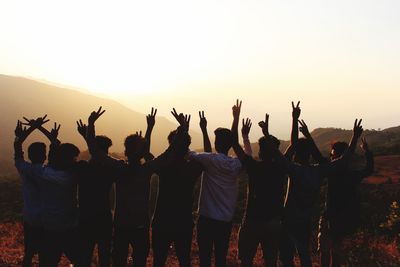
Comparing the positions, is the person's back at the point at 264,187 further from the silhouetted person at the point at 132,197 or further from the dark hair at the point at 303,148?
the silhouetted person at the point at 132,197

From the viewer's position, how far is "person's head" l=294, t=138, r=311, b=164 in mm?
6449

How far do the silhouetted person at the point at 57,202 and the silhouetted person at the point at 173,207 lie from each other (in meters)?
1.10

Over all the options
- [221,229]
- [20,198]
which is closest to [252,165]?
[221,229]

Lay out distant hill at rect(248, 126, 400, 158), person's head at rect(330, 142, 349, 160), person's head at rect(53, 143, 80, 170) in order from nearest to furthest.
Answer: person's head at rect(53, 143, 80, 170), person's head at rect(330, 142, 349, 160), distant hill at rect(248, 126, 400, 158)

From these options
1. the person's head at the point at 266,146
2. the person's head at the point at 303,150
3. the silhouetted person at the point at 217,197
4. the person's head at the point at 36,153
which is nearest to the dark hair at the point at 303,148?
the person's head at the point at 303,150

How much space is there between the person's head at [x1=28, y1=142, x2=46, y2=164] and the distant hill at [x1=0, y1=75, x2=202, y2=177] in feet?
334

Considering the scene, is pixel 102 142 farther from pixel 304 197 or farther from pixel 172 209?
pixel 304 197

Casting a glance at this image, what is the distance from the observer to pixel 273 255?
6363 millimetres

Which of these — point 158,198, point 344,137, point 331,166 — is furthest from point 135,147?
point 344,137

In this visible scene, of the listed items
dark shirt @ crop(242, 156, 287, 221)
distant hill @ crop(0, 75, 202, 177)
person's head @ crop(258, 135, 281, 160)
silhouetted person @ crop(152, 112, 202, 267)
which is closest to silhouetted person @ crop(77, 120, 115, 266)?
silhouetted person @ crop(152, 112, 202, 267)

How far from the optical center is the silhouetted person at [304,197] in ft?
20.5

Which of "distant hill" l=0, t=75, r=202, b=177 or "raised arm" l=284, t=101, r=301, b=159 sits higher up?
"raised arm" l=284, t=101, r=301, b=159

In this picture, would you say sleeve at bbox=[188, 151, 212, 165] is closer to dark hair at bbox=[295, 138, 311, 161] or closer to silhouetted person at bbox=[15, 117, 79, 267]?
dark hair at bbox=[295, 138, 311, 161]

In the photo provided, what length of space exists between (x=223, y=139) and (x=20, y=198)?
90.3ft
